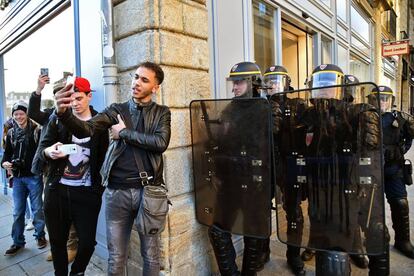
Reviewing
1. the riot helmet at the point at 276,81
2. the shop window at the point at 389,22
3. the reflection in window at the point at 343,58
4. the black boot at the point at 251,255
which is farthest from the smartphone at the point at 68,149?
the shop window at the point at 389,22

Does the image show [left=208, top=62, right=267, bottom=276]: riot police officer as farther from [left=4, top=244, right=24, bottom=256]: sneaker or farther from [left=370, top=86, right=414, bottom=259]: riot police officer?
[left=4, top=244, right=24, bottom=256]: sneaker

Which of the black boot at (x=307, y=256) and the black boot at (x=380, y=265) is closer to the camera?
the black boot at (x=380, y=265)

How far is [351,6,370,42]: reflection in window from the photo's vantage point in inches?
375

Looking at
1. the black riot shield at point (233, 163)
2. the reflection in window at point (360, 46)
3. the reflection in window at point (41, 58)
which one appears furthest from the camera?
the reflection in window at point (360, 46)

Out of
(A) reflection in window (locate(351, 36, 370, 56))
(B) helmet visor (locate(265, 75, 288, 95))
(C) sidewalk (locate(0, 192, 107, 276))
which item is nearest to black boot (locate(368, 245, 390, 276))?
(B) helmet visor (locate(265, 75, 288, 95))

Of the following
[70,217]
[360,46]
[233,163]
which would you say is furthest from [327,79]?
[360,46]

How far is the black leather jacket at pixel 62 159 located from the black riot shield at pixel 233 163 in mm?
878

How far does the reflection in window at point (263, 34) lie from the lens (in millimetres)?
4715

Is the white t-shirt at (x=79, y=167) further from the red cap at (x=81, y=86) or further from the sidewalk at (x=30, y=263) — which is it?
the sidewalk at (x=30, y=263)

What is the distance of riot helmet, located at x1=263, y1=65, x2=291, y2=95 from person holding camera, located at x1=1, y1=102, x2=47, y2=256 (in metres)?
2.94

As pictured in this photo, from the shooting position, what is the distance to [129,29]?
2869 mm

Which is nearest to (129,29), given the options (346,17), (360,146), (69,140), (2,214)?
(69,140)

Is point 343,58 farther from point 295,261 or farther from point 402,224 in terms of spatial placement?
point 295,261

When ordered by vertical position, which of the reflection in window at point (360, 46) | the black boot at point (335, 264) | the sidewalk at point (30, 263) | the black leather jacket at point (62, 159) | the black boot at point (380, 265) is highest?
the reflection in window at point (360, 46)
